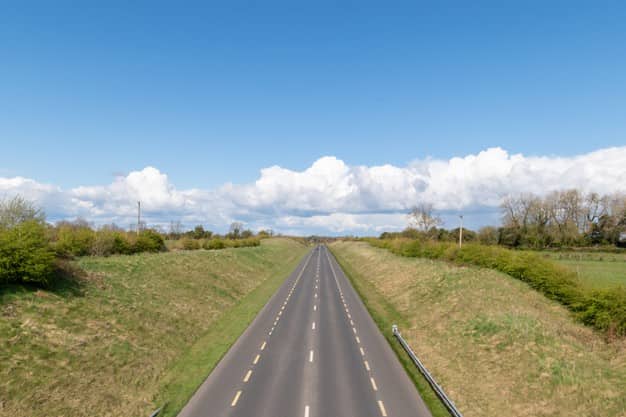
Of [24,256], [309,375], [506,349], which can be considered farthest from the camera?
[24,256]

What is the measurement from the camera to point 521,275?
35500mm

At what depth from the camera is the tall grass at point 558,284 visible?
72.7 feet

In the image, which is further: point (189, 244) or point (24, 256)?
point (189, 244)

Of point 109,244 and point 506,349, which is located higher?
point 109,244

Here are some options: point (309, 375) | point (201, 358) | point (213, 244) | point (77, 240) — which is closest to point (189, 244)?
point (213, 244)

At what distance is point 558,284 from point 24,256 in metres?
39.8

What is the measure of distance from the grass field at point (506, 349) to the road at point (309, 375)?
2486 millimetres

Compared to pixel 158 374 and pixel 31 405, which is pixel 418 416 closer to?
pixel 158 374

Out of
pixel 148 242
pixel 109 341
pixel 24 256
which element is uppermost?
pixel 24 256

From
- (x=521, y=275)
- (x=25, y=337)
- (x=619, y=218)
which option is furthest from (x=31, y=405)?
(x=619, y=218)

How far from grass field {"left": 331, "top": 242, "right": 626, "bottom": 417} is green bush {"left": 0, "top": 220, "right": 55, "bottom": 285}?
2276 cm

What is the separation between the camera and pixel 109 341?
19031 mm

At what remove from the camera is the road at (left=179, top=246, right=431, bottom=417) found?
46.9 feet

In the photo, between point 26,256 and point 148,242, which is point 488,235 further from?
point 26,256
